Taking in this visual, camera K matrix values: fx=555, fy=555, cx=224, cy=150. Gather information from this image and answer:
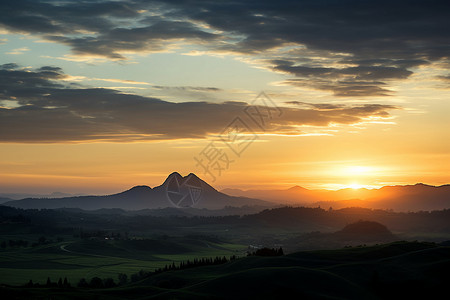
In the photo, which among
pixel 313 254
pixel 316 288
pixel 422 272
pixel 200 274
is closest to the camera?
pixel 316 288

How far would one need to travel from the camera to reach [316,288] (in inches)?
4471

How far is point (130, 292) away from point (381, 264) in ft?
210

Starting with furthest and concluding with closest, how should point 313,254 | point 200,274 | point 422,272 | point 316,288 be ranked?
point 313,254, point 200,274, point 422,272, point 316,288

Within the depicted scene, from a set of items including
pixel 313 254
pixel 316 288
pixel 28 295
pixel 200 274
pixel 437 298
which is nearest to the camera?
pixel 28 295

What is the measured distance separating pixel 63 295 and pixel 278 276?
4439 cm

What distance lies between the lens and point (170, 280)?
14012cm

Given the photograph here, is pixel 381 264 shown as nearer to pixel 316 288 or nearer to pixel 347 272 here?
pixel 347 272

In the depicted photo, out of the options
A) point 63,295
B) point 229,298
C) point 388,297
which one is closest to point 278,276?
point 229,298

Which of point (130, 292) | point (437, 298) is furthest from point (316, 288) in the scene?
point (130, 292)

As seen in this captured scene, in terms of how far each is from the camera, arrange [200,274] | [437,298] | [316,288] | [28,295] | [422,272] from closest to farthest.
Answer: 1. [28,295]
2. [316,288]
3. [437,298]
4. [422,272]
5. [200,274]

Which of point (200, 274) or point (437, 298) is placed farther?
point (200, 274)

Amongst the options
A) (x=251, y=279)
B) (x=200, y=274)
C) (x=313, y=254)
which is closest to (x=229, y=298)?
(x=251, y=279)

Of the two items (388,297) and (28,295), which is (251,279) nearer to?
(388,297)

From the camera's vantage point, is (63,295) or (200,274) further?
(200,274)
